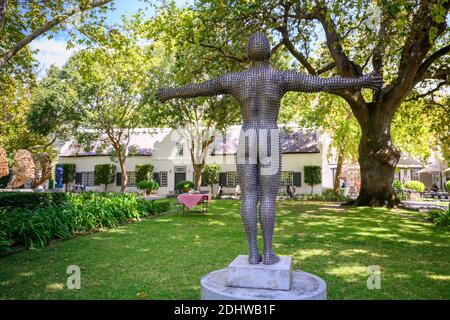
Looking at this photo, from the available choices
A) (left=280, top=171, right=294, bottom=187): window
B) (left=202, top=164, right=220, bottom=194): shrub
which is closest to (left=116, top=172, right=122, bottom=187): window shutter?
(left=202, top=164, right=220, bottom=194): shrub

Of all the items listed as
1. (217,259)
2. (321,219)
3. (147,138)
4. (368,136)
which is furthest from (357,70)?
(147,138)

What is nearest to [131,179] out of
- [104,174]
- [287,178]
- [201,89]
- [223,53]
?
[104,174]

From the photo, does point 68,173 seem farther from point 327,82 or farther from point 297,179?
point 327,82

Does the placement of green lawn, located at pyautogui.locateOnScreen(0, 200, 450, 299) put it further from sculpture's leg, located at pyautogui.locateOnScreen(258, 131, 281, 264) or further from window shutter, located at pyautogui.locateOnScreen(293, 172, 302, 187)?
window shutter, located at pyautogui.locateOnScreen(293, 172, 302, 187)

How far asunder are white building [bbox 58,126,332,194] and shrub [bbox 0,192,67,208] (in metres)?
18.7

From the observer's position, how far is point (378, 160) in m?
15.6

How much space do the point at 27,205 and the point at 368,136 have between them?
13.8 m

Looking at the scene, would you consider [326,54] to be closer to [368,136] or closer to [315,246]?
[368,136]

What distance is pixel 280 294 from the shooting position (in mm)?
3617

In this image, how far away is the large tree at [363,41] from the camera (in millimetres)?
10984

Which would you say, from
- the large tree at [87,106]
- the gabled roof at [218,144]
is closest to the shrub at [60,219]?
the large tree at [87,106]

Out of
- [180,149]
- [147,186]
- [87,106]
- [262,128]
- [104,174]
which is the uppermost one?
[87,106]

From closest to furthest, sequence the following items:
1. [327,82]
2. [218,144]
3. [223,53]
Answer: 1. [327,82]
2. [223,53]
3. [218,144]

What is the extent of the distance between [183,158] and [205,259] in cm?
2760
